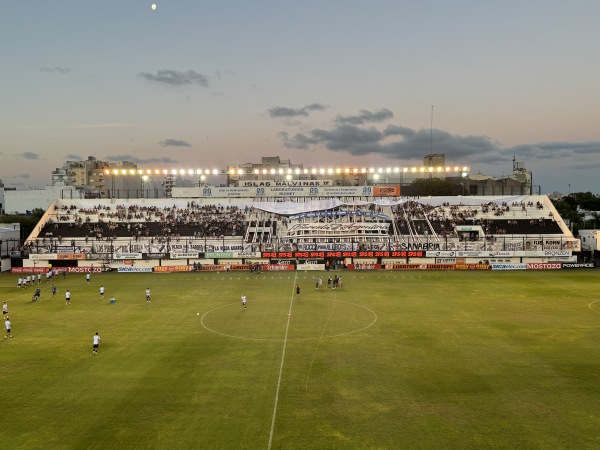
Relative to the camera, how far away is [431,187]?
3893 inches

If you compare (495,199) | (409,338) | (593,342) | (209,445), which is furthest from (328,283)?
(495,199)

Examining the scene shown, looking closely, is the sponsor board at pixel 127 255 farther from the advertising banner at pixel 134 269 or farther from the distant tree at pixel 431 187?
the distant tree at pixel 431 187

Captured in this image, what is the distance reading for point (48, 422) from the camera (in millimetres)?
16406

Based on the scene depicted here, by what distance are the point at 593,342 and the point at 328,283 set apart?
24086 millimetres

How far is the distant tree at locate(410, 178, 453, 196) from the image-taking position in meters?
97.0

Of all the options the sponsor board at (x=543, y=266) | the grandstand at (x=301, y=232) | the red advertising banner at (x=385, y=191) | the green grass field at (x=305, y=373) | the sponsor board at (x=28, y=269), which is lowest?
the green grass field at (x=305, y=373)

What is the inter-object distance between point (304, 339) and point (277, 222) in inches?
1808

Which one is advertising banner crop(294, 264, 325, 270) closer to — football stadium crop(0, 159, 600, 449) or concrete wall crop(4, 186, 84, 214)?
football stadium crop(0, 159, 600, 449)

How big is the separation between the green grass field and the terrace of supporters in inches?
1018

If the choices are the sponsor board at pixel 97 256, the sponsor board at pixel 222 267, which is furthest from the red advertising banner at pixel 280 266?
the sponsor board at pixel 97 256

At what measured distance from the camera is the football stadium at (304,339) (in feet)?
52.5

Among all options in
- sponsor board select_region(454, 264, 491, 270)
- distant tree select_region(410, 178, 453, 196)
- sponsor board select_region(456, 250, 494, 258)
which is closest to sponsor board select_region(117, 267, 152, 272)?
sponsor board select_region(454, 264, 491, 270)

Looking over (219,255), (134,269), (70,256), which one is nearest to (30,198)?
(70,256)

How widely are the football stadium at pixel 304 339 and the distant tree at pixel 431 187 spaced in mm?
29754
